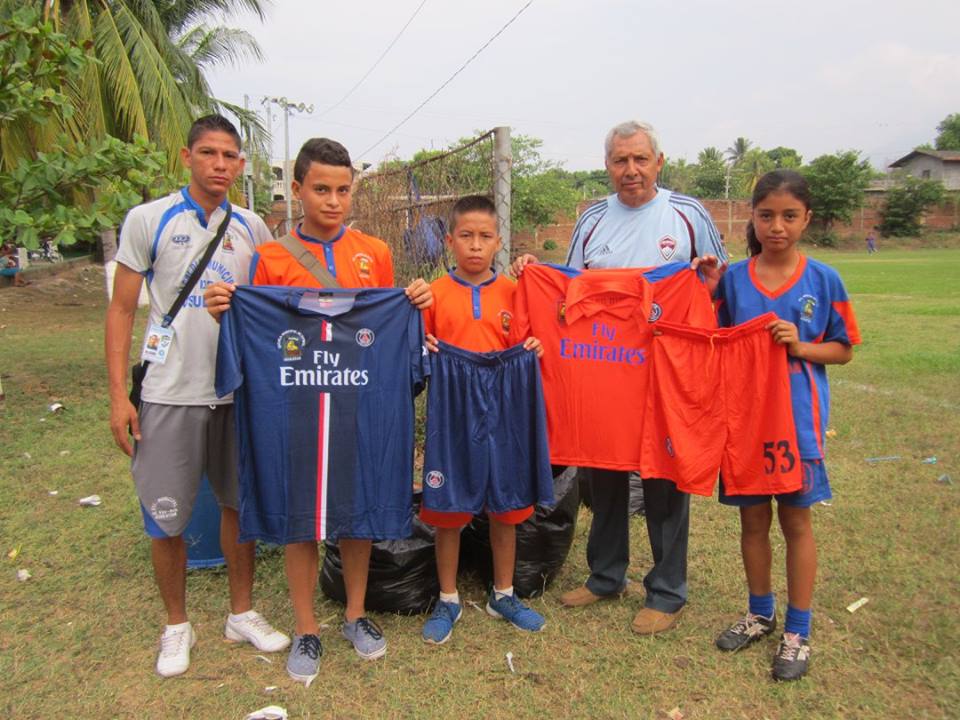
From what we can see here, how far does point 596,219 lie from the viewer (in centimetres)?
346

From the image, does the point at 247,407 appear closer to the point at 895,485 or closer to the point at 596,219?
the point at 596,219

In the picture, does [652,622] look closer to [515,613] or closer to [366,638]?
[515,613]

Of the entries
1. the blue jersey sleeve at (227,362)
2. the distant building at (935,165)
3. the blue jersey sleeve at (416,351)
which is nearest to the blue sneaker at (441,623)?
the blue jersey sleeve at (416,351)

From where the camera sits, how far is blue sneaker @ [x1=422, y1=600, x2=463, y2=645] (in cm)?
324

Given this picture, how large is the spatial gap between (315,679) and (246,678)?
0.98ft

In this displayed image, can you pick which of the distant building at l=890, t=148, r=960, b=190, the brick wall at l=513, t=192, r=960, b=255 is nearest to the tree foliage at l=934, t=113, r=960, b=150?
the distant building at l=890, t=148, r=960, b=190

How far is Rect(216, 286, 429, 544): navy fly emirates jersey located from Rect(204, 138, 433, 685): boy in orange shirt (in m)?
0.14

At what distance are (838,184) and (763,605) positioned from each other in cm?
4717

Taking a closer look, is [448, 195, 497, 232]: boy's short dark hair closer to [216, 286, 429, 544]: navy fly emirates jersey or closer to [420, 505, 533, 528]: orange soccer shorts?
[216, 286, 429, 544]: navy fly emirates jersey

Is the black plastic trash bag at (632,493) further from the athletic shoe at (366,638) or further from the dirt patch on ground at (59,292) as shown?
the dirt patch on ground at (59,292)

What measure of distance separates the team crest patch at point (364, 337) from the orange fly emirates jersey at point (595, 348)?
0.71 m

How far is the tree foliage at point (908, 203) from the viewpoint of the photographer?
44.2 metres

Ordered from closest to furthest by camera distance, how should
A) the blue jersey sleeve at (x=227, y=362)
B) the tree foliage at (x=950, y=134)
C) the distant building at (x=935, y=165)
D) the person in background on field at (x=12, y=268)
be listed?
the blue jersey sleeve at (x=227, y=362) → the person in background on field at (x=12, y=268) → the distant building at (x=935, y=165) → the tree foliage at (x=950, y=134)

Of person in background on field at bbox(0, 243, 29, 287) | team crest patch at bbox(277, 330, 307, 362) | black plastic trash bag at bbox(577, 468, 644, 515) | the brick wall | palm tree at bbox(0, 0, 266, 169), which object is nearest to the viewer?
team crest patch at bbox(277, 330, 307, 362)
